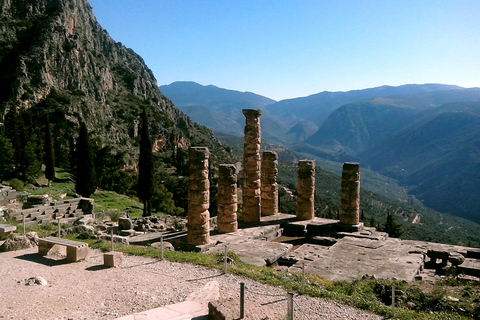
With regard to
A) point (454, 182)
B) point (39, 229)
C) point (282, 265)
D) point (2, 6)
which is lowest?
point (454, 182)

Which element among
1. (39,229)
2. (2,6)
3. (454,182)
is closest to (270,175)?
(39,229)

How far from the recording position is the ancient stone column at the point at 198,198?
15289mm

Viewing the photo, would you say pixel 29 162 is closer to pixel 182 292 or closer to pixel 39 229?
pixel 39 229

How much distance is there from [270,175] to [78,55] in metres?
72.0

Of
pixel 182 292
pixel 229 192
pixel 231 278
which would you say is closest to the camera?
pixel 182 292

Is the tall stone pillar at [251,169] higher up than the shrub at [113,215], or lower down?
higher up

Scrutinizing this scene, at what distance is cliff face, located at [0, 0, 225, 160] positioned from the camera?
6494cm

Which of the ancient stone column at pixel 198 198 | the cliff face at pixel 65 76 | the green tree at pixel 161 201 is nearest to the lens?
the ancient stone column at pixel 198 198

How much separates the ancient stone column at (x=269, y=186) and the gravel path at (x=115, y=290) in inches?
464

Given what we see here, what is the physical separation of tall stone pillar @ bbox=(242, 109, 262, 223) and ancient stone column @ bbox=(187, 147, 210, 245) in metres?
5.26

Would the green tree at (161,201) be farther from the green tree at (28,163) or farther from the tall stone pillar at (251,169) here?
the tall stone pillar at (251,169)

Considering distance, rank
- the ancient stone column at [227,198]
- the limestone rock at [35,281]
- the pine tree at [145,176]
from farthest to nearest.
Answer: the pine tree at [145,176], the ancient stone column at [227,198], the limestone rock at [35,281]

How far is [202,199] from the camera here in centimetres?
1550

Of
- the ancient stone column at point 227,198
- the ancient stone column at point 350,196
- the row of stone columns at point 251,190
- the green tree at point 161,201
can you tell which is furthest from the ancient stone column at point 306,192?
the green tree at point 161,201
